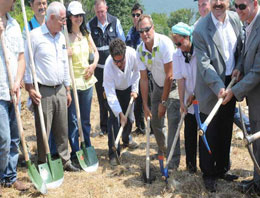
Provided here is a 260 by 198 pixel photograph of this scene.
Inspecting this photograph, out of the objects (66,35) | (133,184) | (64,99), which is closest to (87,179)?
(133,184)

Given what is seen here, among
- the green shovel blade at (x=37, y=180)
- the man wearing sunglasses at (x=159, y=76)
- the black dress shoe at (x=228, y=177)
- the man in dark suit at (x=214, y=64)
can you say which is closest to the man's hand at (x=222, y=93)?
the man in dark suit at (x=214, y=64)

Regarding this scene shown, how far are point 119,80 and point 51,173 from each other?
1662mm

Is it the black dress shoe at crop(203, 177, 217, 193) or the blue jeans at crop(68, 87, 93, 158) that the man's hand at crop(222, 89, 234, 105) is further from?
the blue jeans at crop(68, 87, 93, 158)

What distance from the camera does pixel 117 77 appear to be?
5.07 meters

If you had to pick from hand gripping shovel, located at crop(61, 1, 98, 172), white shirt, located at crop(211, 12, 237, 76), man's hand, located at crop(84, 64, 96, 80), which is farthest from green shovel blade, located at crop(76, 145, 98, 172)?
white shirt, located at crop(211, 12, 237, 76)

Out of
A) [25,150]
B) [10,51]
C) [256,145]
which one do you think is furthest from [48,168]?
[256,145]

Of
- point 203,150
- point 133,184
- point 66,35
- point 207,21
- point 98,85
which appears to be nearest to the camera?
point 207,21

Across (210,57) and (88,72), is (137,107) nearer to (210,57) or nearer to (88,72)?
(88,72)

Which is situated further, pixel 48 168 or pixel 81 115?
pixel 81 115

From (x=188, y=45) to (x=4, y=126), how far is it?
8.02 ft

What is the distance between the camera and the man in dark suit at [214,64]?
385 centimetres

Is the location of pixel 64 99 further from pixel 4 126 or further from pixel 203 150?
pixel 203 150

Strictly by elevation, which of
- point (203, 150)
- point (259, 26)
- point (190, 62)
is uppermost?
point (259, 26)

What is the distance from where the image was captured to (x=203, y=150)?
4230 millimetres
